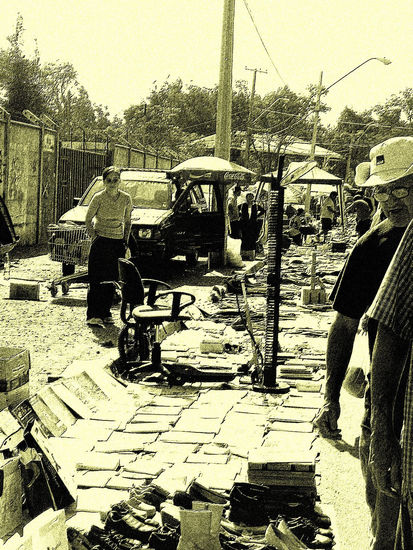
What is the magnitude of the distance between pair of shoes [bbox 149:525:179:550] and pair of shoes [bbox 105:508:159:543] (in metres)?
0.13

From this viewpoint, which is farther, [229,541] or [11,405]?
[11,405]

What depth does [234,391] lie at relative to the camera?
8.30 m

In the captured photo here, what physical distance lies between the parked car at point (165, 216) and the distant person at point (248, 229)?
413cm

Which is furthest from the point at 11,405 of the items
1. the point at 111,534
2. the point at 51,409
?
the point at 111,534

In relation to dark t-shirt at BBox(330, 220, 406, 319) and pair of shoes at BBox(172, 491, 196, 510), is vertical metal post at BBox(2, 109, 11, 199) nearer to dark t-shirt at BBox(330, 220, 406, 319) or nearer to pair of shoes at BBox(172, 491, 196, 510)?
pair of shoes at BBox(172, 491, 196, 510)

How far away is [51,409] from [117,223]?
486 centimetres

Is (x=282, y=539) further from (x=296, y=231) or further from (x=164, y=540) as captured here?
(x=296, y=231)

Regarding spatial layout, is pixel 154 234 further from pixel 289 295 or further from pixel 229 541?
pixel 229 541

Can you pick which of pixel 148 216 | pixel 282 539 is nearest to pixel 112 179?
pixel 148 216

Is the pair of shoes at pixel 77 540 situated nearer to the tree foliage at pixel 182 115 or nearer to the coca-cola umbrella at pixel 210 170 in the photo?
the coca-cola umbrella at pixel 210 170

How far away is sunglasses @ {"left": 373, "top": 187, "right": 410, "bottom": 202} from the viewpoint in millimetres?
4191

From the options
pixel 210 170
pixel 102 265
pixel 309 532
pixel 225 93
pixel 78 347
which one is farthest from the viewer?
pixel 225 93

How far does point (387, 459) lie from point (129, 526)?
2005 mm

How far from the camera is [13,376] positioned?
21.5ft
